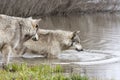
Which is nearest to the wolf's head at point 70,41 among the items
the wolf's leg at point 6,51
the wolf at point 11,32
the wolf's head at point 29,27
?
the wolf's head at point 29,27

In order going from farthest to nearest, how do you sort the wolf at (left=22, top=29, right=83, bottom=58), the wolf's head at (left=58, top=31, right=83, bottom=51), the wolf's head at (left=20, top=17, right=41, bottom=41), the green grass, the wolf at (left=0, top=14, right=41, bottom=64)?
the wolf's head at (left=58, top=31, right=83, bottom=51)
the wolf at (left=22, top=29, right=83, bottom=58)
the wolf's head at (left=20, top=17, right=41, bottom=41)
the wolf at (left=0, top=14, right=41, bottom=64)
the green grass

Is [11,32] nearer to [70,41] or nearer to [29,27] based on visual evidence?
[29,27]

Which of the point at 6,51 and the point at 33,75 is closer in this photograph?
the point at 33,75

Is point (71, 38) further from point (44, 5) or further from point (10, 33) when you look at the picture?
point (44, 5)

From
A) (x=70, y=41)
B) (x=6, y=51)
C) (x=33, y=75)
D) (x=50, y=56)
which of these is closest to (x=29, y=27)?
(x=6, y=51)

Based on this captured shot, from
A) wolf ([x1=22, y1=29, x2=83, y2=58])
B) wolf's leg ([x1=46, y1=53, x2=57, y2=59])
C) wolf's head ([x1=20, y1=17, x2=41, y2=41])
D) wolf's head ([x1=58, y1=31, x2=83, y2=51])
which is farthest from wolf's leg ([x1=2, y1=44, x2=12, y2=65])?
wolf's head ([x1=58, y1=31, x2=83, y2=51])

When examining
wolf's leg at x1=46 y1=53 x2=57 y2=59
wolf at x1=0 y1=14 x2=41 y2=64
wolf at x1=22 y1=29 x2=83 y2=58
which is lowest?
wolf's leg at x1=46 y1=53 x2=57 y2=59

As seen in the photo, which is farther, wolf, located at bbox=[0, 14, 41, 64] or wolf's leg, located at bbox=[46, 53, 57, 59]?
wolf's leg, located at bbox=[46, 53, 57, 59]

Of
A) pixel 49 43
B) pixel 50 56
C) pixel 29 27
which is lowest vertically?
pixel 50 56

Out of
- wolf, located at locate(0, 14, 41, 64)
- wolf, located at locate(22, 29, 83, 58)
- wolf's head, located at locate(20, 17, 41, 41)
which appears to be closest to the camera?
wolf, located at locate(0, 14, 41, 64)

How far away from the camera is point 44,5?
40062mm

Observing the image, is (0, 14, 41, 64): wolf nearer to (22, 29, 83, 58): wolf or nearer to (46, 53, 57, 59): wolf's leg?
(22, 29, 83, 58): wolf

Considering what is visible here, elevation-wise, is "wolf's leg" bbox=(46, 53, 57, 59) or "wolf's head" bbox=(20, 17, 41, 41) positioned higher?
"wolf's head" bbox=(20, 17, 41, 41)

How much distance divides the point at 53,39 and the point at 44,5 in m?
24.5
